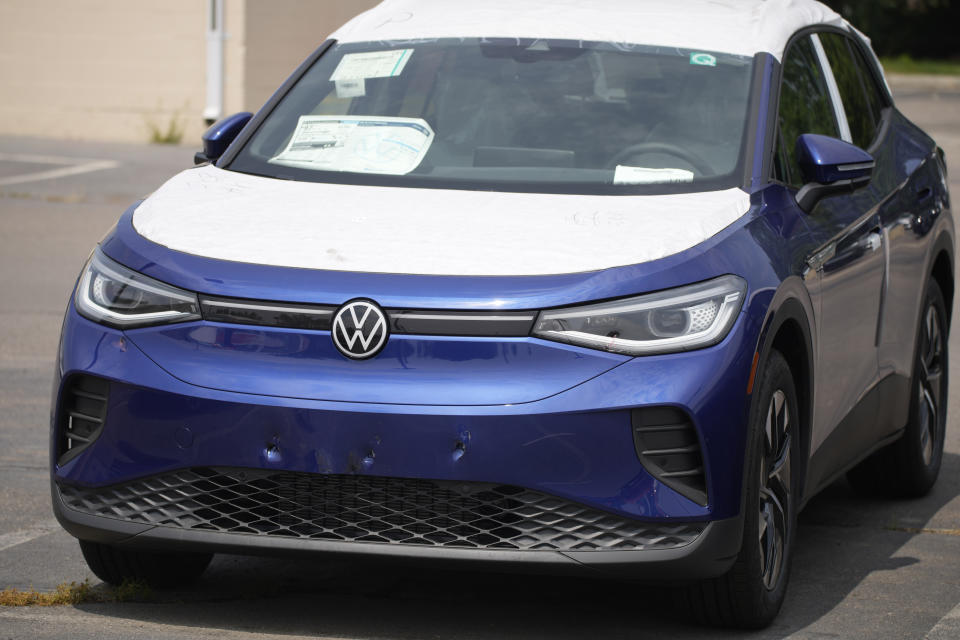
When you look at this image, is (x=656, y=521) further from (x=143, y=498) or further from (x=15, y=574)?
(x=15, y=574)

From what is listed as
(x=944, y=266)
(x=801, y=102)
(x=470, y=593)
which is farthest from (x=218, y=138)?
(x=944, y=266)

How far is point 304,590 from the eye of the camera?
16.5 feet

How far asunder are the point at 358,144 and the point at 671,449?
66.2 inches

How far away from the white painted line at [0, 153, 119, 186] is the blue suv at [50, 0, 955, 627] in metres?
11.7

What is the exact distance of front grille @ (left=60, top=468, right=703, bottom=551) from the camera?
13.9 feet

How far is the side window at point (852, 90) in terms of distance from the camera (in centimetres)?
624

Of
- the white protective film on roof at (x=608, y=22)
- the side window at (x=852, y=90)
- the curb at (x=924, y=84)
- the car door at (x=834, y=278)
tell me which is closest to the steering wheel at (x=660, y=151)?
the car door at (x=834, y=278)

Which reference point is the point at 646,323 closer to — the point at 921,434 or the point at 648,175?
the point at 648,175

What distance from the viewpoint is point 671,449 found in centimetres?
421

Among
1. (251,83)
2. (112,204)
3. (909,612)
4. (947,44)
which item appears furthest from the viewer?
(947,44)

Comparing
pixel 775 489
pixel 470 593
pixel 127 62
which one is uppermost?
pixel 775 489

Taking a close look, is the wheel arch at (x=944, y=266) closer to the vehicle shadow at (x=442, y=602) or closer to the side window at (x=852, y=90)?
the side window at (x=852, y=90)

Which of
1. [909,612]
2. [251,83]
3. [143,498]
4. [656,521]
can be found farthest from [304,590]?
[251,83]

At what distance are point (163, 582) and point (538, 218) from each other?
1.51 m
